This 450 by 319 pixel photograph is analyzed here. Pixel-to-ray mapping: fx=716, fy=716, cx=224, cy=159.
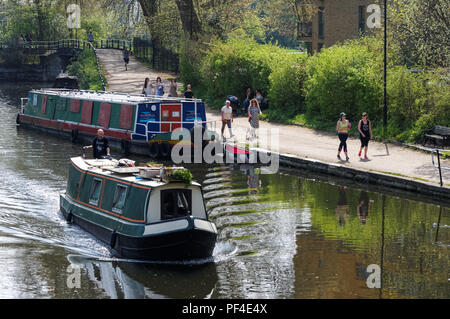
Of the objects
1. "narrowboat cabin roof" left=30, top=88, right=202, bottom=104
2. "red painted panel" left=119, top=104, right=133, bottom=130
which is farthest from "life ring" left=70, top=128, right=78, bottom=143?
"red painted panel" left=119, top=104, right=133, bottom=130

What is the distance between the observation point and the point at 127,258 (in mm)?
14844

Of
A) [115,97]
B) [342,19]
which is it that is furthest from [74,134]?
[342,19]

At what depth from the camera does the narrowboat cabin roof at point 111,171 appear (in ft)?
48.3

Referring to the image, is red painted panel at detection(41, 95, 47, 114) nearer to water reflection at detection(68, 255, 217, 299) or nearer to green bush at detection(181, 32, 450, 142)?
green bush at detection(181, 32, 450, 142)

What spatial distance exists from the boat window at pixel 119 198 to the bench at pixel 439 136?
11.7m

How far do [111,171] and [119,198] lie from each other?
50.2 inches

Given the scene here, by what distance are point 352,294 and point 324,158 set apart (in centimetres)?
1107

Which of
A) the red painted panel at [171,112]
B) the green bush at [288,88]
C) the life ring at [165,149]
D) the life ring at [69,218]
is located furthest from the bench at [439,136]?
the life ring at [69,218]

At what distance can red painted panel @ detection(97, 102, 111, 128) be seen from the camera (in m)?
30.1

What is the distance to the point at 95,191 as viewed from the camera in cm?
1695

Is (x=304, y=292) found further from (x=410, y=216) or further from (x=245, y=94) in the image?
(x=245, y=94)

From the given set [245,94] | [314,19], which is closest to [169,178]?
[245,94]

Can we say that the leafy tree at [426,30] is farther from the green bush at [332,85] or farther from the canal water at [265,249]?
the canal water at [265,249]

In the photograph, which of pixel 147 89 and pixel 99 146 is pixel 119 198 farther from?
pixel 147 89
